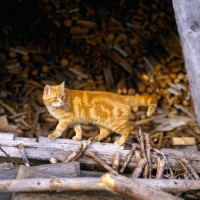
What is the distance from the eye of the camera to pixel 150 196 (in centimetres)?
287

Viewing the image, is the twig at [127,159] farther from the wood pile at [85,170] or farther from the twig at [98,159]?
the twig at [98,159]

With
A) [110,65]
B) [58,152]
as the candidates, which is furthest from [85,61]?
[58,152]

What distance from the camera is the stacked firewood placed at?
6.70m

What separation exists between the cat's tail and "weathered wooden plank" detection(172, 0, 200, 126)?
42.6 inches

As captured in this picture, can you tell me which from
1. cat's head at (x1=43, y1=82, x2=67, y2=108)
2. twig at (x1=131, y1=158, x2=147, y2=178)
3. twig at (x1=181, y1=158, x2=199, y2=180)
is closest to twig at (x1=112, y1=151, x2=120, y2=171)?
twig at (x1=131, y1=158, x2=147, y2=178)

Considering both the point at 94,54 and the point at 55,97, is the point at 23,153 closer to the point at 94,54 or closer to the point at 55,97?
the point at 55,97

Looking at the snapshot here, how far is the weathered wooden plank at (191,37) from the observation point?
2.97 m

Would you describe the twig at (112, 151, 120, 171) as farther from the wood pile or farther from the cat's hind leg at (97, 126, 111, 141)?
the cat's hind leg at (97, 126, 111, 141)

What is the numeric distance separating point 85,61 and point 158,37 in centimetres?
123

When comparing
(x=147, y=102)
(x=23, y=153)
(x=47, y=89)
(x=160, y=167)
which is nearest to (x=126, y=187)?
(x=160, y=167)

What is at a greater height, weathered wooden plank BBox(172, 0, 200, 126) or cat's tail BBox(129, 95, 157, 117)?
weathered wooden plank BBox(172, 0, 200, 126)

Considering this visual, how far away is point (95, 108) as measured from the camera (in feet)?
14.2

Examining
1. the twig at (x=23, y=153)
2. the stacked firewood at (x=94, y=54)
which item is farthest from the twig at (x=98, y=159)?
the stacked firewood at (x=94, y=54)

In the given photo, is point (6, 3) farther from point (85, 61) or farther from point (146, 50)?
point (146, 50)
